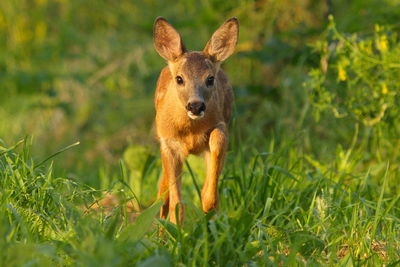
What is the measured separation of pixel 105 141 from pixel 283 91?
259 centimetres

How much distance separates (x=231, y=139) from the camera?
20.0 feet

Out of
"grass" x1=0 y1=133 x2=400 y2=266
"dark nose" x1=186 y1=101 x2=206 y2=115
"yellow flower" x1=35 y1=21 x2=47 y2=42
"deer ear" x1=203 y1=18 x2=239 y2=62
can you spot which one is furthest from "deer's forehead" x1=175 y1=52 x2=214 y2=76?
"yellow flower" x1=35 y1=21 x2=47 y2=42

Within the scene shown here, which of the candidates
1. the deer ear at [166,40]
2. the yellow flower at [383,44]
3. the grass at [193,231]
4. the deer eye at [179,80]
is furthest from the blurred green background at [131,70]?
the grass at [193,231]

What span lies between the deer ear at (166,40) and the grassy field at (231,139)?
2.10 ft

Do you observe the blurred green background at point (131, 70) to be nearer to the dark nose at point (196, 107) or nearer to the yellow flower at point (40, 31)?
the yellow flower at point (40, 31)

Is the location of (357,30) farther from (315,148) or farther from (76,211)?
(76,211)

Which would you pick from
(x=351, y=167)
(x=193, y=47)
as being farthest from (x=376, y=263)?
(x=193, y=47)

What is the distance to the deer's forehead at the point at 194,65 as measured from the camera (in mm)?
5102

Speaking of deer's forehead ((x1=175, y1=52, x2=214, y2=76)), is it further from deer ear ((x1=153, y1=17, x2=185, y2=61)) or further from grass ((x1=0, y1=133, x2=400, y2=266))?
grass ((x1=0, y1=133, x2=400, y2=266))

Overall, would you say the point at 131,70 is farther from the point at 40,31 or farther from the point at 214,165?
the point at 214,165

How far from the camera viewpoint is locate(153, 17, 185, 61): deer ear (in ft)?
17.7

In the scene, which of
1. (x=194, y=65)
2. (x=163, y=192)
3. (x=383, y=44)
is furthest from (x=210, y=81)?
(x=383, y=44)

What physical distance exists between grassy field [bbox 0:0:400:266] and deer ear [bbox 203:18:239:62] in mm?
462

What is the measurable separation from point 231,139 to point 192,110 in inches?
53.1
